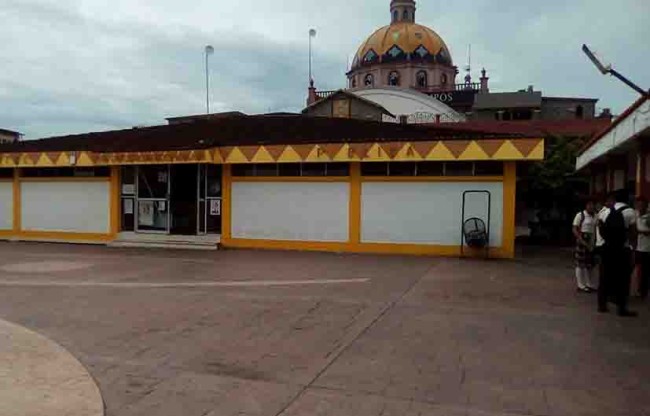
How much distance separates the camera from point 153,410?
448 centimetres

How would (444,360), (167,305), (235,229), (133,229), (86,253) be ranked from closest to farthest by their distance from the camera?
1. (444,360)
2. (167,305)
3. (86,253)
4. (235,229)
5. (133,229)

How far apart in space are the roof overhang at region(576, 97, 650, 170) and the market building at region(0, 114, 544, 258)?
5.27 ft

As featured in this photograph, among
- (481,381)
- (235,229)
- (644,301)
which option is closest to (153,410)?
(481,381)

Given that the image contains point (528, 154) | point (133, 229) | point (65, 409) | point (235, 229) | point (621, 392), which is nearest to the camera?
point (65, 409)

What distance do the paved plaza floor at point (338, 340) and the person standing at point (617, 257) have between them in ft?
0.93

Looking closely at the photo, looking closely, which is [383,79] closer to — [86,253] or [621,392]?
[86,253]

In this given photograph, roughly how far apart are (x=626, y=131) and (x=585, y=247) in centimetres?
215

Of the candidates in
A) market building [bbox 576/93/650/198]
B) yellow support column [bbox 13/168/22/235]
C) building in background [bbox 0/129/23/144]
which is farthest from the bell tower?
yellow support column [bbox 13/168/22/235]

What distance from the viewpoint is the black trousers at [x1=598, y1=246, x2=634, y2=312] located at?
8125mm

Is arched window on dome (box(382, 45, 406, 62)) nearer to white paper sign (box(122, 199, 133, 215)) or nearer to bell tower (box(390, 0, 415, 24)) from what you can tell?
bell tower (box(390, 0, 415, 24))

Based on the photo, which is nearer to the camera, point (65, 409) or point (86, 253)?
point (65, 409)

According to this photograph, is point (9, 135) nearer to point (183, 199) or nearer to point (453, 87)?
point (183, 199)

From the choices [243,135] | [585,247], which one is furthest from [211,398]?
[243,135]

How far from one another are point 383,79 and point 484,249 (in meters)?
57.7
